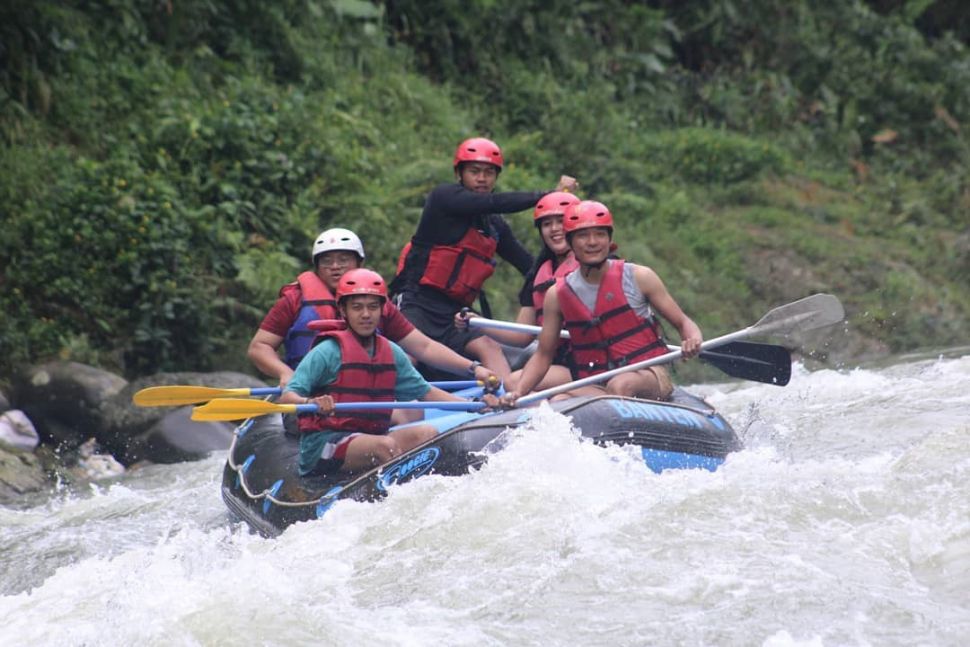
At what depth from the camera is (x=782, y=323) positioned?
731cm

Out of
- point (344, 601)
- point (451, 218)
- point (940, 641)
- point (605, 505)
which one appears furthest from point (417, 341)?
point (940, 641)

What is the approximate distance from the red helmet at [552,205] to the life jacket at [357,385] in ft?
5.05

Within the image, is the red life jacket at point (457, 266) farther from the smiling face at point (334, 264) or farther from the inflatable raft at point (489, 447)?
the inflatable raft at point (489, 447)

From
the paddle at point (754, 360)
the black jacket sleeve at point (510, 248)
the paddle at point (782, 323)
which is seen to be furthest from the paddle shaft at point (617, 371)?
the black jacket sleeve at point (510, 248)

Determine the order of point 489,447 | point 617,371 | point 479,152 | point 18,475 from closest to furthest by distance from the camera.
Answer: point 489,447 → point 617,371 → point 479,152 → point 18,475

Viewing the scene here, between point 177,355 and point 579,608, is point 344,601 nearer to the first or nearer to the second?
point 579,608

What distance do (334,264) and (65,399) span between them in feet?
11.1

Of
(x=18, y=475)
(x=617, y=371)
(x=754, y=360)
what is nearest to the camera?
(x=617, y=371)

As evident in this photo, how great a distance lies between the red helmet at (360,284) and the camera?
6891 millimetres

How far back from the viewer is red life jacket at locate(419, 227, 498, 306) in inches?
333

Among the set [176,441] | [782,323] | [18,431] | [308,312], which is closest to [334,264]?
[308,312]

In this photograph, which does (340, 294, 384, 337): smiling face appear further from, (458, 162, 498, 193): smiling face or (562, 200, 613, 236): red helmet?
(458, 162, 498, 193): smiling face

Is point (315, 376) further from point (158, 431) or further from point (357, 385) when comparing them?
point (158, 431)

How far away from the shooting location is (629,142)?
1720cm
